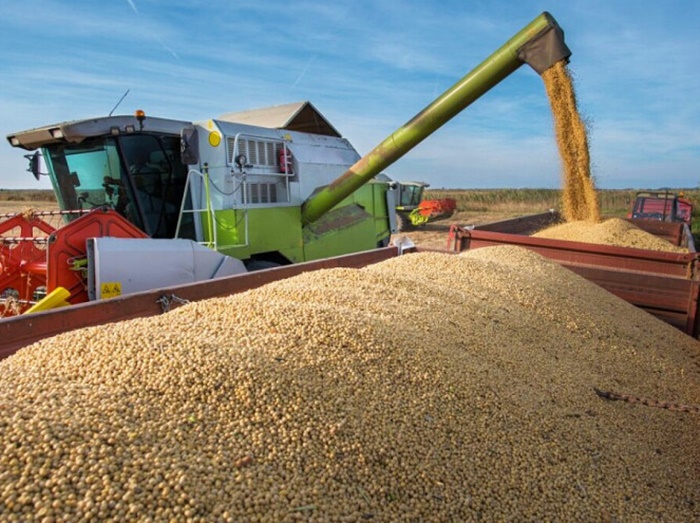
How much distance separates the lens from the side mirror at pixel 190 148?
4762mm

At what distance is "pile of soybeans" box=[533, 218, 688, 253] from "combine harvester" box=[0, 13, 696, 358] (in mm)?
2395

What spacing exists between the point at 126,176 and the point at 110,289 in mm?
1591

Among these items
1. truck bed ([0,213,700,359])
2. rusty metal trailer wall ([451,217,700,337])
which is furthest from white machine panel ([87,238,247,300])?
rusty metal trailer wall ([451,217,700,337])

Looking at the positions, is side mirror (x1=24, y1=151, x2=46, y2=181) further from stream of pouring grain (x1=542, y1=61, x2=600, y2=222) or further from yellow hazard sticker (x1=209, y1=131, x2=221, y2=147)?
stream of pouring grain (x1=542, y1=61, x2=600, y2=222)

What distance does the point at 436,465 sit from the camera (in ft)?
6.11

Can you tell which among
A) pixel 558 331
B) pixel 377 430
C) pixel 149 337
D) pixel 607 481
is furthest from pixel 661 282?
pixel 149 337

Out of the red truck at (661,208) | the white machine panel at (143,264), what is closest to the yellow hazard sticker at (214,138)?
the white machine panel at (143,264)

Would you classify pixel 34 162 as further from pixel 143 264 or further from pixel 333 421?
pixel 333 421

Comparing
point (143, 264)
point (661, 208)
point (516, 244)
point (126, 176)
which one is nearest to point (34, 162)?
Answer: point (126, 176)

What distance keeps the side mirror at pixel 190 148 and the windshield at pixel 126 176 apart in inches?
14.7

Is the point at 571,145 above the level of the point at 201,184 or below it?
above

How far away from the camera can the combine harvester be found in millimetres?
3619

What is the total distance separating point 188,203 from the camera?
5.31m

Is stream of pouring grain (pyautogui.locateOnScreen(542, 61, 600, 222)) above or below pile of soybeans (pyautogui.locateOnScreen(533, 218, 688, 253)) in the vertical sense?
above
